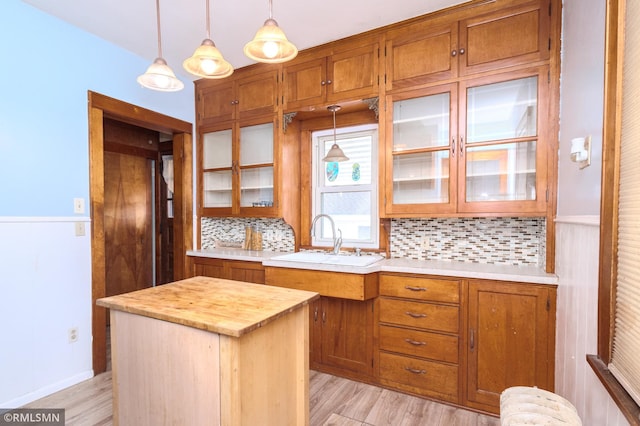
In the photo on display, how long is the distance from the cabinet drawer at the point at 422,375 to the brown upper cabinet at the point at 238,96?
236cm

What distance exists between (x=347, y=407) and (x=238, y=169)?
231 centimetres

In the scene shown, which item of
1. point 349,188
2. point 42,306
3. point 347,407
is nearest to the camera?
point 347,407

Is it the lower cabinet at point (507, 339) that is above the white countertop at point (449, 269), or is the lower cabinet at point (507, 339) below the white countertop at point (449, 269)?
below

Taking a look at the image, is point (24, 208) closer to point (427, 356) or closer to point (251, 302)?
point (251, 302)

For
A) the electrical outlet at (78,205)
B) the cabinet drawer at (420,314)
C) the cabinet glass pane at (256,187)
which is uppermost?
the cabinet glass pane at (256,187)

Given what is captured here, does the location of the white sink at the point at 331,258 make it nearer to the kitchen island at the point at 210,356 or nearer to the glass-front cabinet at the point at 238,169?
the glass-front cabinet at the point at 238,169

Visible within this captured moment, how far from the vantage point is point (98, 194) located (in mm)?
2547

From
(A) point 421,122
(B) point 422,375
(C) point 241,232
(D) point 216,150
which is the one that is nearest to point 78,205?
(D) point 216,150

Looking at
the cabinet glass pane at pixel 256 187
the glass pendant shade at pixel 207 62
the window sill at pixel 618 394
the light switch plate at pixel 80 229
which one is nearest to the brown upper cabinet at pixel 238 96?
the cabinet glass pane at pixel 256 187

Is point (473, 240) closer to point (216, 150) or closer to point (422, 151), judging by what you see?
point (422, 151)

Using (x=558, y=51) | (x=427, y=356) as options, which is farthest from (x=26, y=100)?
(x=558, y=51)

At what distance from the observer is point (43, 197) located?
2230 mm

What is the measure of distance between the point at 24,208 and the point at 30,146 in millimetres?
438

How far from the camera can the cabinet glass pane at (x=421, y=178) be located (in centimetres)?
227
